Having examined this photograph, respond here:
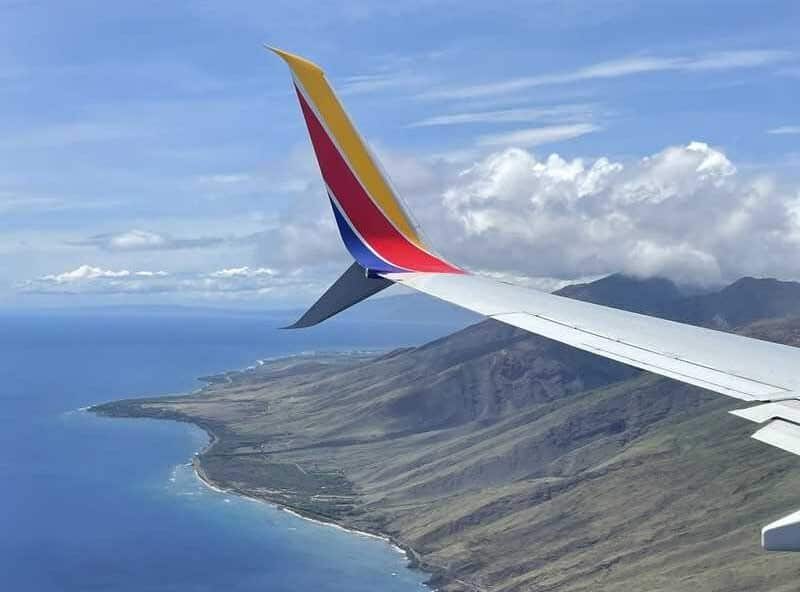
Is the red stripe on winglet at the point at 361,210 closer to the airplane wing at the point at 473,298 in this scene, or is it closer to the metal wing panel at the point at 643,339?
the airplane wing at the point at 473,298

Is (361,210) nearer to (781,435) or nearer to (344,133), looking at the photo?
(344,133)

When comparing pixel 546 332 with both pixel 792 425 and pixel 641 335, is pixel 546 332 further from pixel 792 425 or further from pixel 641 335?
pixel 792 425

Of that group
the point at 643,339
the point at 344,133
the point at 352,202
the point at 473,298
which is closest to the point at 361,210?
the point at 352,202

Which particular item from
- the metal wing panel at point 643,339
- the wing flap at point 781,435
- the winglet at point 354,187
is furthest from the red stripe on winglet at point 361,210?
the wing flap at point 781,435

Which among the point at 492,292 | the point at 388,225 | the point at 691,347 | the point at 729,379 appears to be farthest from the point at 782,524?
the point at 388,225

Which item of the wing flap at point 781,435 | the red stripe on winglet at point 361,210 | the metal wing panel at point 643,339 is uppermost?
the red stripe on winglet at point 361,210
